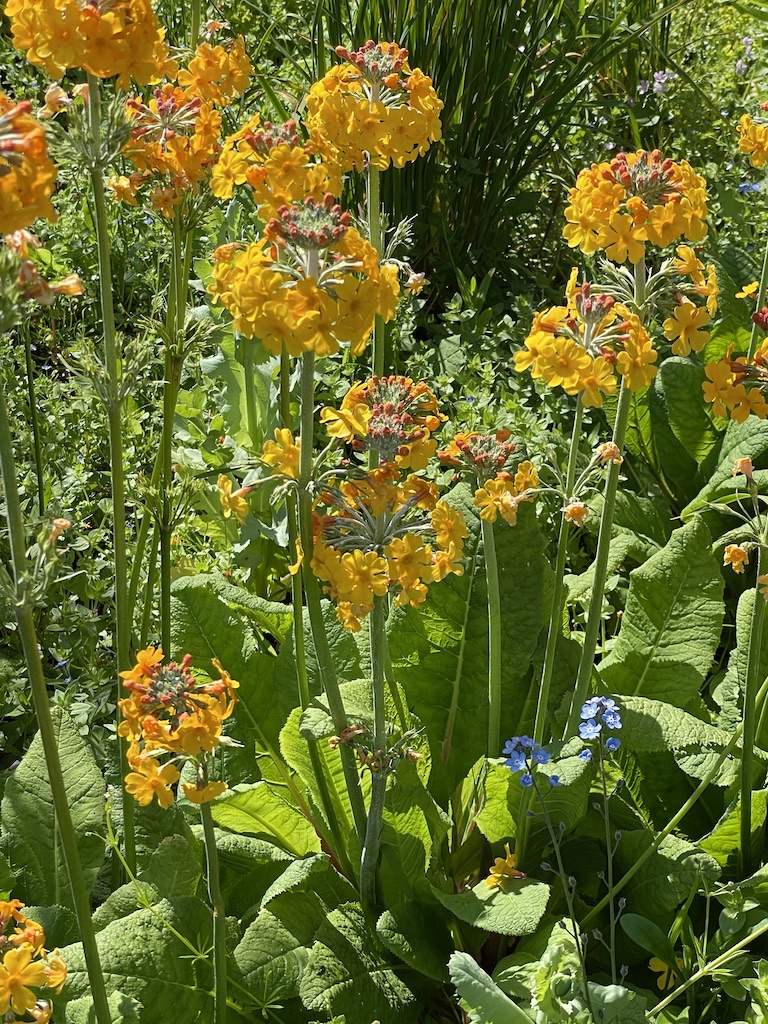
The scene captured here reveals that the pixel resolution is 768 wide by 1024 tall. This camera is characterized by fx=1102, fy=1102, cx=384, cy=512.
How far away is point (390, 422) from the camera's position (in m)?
1.85

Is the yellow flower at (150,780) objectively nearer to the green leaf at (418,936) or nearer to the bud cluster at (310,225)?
the green leaf at (418,936)

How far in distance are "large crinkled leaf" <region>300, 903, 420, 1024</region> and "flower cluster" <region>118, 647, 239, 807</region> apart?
61cm

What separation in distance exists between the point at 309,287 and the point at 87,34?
458 mm

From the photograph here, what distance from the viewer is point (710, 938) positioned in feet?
7.44

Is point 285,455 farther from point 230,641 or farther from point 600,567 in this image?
point 230,641

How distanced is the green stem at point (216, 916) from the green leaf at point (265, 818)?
0.46 metres

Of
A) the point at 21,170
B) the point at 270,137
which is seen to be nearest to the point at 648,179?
the point at 270,137

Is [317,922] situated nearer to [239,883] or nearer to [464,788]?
[239,883]

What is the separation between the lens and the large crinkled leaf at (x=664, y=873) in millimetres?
2152

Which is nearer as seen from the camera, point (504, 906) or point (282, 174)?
point (282, 174)

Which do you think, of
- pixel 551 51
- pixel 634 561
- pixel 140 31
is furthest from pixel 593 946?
pixel 551 51

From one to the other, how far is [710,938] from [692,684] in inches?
22.2

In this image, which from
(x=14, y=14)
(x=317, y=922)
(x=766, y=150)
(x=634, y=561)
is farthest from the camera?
(x=634, y=561)

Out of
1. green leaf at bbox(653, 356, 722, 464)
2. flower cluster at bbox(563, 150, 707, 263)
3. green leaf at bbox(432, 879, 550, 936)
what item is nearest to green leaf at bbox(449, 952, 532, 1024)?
green leaf at bbox(432, 879, 550, 936)
